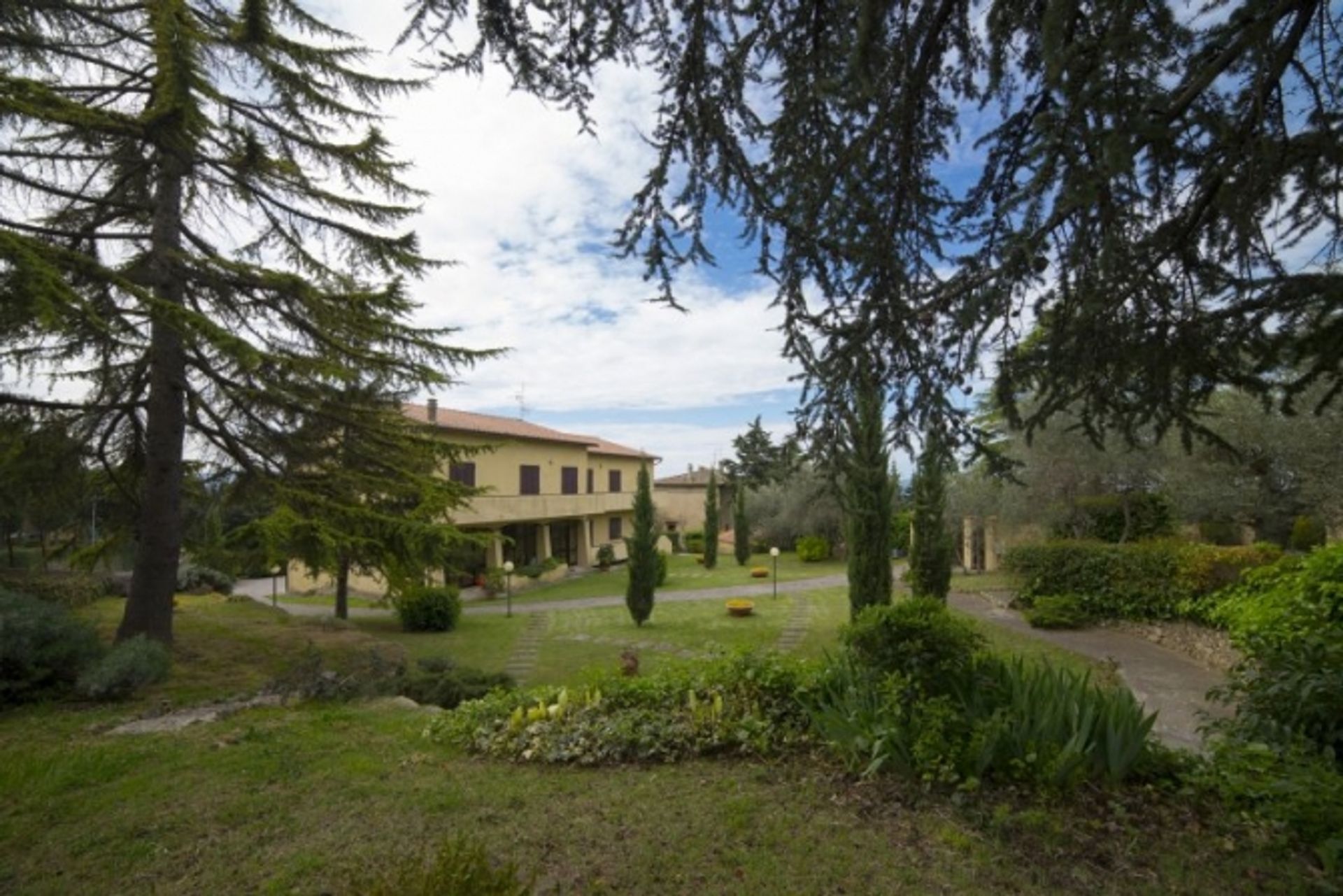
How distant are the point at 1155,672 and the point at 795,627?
25.6 ft

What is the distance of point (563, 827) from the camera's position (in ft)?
12.2

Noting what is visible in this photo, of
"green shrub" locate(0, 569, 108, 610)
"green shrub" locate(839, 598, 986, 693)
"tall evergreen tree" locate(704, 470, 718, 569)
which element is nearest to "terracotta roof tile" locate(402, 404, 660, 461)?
"tall evergreen tree" locate(704, 470, 718, 569)

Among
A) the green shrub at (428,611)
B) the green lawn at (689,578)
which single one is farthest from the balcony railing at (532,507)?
the green shrub at (428,611)

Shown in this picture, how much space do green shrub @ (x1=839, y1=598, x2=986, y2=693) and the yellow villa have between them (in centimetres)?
1590

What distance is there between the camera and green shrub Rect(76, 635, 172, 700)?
7227 millimetres

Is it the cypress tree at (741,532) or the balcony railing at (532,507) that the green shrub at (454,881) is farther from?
the cypress tree at (741,532)

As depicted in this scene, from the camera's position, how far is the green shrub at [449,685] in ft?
26.7

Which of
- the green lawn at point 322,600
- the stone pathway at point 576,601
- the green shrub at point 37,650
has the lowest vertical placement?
the stone pathway at point 576,601

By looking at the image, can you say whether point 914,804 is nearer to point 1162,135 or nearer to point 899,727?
point 899,727

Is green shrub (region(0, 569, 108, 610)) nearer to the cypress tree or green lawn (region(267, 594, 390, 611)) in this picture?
green lawn (region(267, 594, 390, 611))

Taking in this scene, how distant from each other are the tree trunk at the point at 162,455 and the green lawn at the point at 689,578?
1335 cm

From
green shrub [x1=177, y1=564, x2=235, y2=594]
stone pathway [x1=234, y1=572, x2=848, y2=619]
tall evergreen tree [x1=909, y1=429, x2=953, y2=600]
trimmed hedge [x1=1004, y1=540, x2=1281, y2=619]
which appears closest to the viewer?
trimmed hedge [x1=1004, y1=540, x2=1281, y2=619]

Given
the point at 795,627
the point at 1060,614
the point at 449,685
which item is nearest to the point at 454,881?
the point at 449,685

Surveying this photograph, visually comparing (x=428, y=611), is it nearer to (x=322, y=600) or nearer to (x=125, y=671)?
(x=322, y=600)
